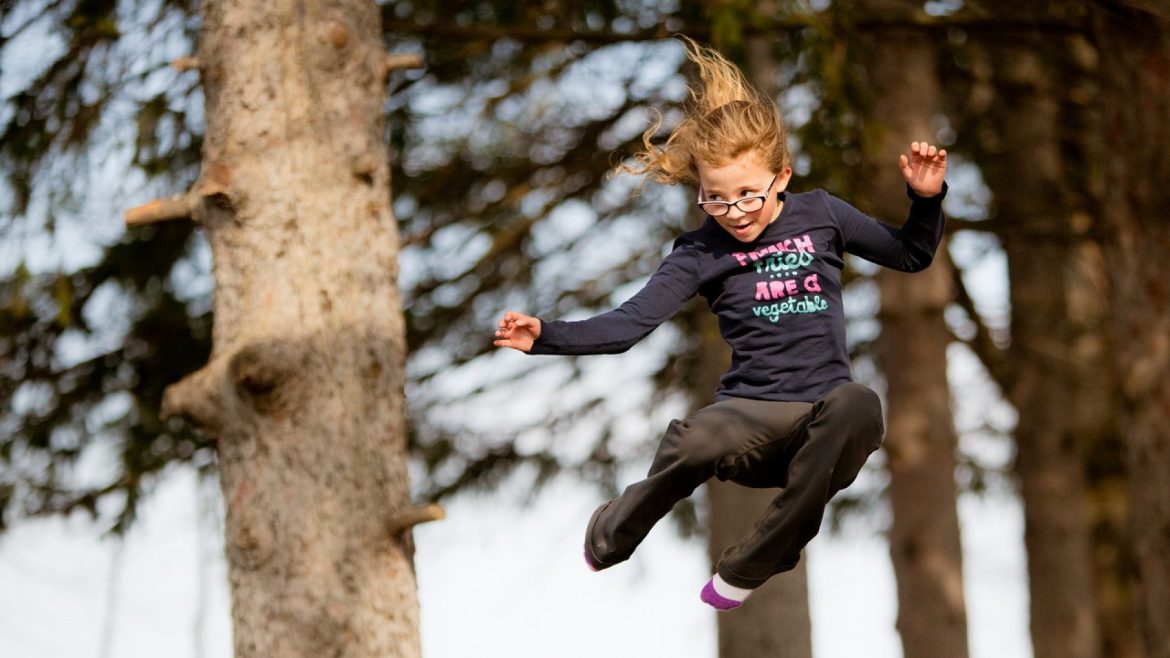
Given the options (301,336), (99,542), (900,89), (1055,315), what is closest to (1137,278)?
(900,89)

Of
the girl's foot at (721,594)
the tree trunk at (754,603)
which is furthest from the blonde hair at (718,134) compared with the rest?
the tree trunk at (754,603)

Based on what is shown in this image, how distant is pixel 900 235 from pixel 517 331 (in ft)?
3.27

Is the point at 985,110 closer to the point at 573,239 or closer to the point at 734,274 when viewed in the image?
the point at 573,239

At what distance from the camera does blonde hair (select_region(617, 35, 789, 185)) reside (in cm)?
305

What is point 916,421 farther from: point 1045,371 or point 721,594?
Result: point 721,594

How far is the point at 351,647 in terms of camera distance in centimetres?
466

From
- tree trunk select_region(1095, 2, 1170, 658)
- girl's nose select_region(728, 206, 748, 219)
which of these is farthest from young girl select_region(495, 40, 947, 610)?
tree trunk select_region(1095, 2, 1170, 658)

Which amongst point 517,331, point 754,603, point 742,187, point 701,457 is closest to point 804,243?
point 742,187

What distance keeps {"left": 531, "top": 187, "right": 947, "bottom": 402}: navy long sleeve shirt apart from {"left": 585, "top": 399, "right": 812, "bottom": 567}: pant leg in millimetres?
50

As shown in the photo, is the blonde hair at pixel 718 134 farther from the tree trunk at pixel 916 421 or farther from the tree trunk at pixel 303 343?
the tree trunk at pixel 916 421

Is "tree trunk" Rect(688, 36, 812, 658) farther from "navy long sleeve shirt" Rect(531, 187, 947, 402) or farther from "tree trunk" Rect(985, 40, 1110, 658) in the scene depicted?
"navy long sleeve shirt" Rect(531, 187, 947, 402)

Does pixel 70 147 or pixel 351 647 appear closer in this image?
pixel 351 647

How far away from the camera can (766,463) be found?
3301mm

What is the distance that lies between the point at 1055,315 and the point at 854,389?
26.1 feet
